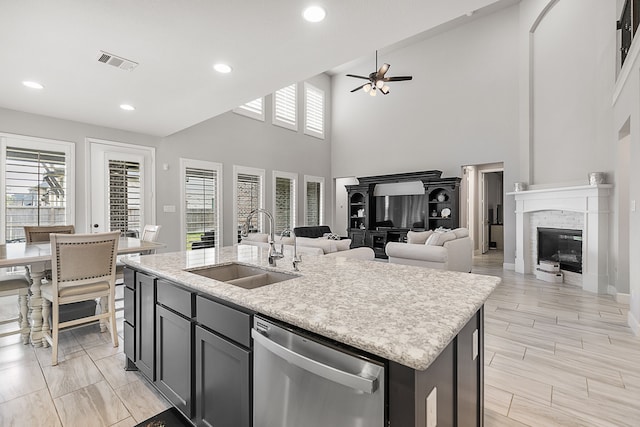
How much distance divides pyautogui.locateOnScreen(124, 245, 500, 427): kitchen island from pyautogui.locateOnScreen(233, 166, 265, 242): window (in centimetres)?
465

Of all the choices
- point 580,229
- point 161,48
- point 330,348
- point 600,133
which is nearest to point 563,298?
point 580,229

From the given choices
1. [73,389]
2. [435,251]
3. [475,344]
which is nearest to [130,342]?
[73,389]

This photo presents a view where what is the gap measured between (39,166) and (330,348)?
216 inches

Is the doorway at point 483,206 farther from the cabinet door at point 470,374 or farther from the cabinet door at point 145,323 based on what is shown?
the cabinet door at point 145,323

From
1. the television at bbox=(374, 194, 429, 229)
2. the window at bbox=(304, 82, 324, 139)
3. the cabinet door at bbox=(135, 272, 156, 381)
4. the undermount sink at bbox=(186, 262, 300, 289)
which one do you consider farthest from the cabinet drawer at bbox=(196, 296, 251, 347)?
the window at bbox=(304, 82, 324, 139)

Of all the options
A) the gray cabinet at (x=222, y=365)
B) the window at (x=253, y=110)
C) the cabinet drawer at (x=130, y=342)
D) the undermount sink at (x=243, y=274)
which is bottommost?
the cabinet drawer at (x=130, y=342)

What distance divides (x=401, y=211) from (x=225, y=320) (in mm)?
7067

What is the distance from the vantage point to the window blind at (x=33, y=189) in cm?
411

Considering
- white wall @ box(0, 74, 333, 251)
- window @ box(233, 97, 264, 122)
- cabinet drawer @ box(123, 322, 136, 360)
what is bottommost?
cabinet drawer @ box(123, 322, 136, 360)

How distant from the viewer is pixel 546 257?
5441mm

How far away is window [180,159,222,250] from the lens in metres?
5.93

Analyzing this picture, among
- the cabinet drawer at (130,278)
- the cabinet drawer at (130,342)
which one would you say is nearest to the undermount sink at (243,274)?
the cabinet drawer at (130,278)

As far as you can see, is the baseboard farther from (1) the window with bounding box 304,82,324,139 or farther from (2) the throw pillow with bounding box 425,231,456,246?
(1) the window with bounding box 304,82,324,139

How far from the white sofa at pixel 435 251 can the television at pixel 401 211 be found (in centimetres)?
205
